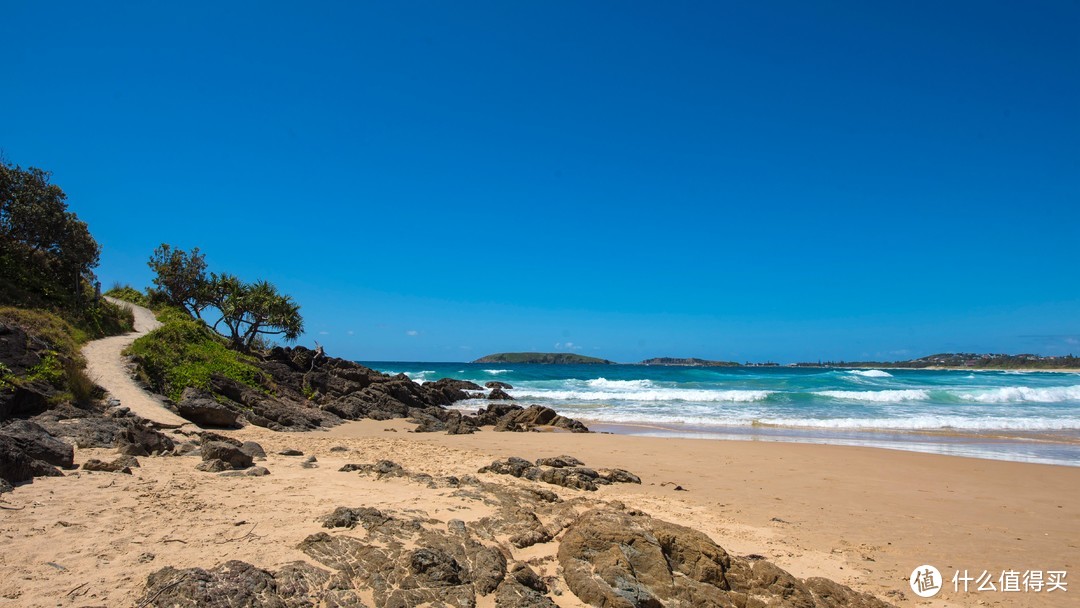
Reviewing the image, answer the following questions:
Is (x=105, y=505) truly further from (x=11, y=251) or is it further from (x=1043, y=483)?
(x=11, y=251)

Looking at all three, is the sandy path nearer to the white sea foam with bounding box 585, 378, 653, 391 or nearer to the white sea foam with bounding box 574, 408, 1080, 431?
the white sea foam with bounding box 574, 408, 1080, 431

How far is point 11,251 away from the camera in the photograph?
21500 mm

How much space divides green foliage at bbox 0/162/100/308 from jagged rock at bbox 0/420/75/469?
625 inches

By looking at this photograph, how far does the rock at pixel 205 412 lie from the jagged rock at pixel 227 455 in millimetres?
6270

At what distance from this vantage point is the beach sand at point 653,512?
189 inches

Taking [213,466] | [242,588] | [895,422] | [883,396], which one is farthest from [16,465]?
[883,396]

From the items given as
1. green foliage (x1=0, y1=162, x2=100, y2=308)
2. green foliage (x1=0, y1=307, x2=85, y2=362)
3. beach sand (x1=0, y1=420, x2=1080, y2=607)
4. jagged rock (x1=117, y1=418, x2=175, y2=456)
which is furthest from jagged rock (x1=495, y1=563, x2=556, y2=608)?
green foliage (x1=0, y1=162, x2=100, y2=308)

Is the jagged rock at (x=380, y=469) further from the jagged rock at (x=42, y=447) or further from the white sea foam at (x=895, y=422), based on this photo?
the white sea foam at (x=895, y=422)

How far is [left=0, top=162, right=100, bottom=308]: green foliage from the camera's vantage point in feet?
68.0

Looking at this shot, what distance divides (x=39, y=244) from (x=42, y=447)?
20229 millimetres

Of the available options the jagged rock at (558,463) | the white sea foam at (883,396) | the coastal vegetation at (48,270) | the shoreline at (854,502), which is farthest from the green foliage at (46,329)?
the white sea foam at (883,396)

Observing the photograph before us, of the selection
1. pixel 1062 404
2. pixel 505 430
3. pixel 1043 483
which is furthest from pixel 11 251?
pixel 1062 404

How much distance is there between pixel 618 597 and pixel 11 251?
2749 centimetres

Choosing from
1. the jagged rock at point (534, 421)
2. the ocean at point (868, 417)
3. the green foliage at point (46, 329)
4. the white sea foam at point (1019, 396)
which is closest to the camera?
the green foliage at point (46, 329)
